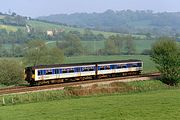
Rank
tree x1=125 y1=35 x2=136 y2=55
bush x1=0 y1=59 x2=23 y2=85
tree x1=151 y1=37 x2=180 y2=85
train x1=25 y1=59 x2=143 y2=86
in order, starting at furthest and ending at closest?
tree x1=125 y1=35 x2=136 y2=55, bush x1=0 y1=59 x2=23 y2=85, tree x1=151 y1=37 x2=180 y2=85, train x1=25 y1=59 x2=143 y2=86

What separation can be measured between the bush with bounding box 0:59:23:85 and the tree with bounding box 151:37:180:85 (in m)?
24.6

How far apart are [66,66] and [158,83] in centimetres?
1538

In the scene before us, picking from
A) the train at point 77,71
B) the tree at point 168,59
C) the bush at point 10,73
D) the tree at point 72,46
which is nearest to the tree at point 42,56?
the bush at point 10,73

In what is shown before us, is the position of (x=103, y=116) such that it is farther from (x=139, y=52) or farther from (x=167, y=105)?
(x=139, y=52)

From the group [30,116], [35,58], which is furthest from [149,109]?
[35,58]

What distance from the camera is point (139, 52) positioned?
454 feet

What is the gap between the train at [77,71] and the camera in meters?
47.2

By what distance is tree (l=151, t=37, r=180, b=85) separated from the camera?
5692cm

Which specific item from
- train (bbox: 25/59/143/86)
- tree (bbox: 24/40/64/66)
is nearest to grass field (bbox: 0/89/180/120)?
train (bbox: 25/59/143/86)

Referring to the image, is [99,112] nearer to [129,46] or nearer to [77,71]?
[77,71]

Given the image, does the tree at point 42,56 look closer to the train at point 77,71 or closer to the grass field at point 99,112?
the train at point 77,71

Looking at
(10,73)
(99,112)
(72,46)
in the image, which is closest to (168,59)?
(10,73)

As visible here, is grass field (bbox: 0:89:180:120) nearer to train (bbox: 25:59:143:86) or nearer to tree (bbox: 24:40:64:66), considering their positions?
train (bbox: 25:59:143:86)

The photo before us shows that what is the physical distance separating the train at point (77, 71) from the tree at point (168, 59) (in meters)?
3.98
